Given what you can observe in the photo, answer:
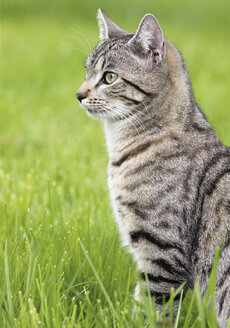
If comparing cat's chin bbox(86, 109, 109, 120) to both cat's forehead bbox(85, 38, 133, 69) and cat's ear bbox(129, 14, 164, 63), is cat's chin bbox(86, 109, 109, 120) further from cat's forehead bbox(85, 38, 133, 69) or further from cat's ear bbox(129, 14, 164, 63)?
cat's ear bbox(129, 14, 164, 63)

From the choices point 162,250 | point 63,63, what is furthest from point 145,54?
point 63,63

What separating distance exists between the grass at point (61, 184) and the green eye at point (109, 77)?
615 mm

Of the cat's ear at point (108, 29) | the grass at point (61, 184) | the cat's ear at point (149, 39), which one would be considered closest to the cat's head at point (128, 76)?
the cat's ear at point (149, 39)

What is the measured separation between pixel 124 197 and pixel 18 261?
0.77 meters

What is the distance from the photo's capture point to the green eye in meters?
3.36

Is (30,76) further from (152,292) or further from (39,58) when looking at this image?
(152,292)

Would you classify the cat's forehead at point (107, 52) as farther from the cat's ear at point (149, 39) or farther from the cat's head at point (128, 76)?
the cat's ear at point (149, 39)

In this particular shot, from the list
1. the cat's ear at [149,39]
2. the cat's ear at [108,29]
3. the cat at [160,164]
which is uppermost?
the cat's ear at [108,29]

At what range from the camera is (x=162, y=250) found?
2.98 metres

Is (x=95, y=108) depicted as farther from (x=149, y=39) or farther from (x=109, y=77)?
(x=149, y=39)

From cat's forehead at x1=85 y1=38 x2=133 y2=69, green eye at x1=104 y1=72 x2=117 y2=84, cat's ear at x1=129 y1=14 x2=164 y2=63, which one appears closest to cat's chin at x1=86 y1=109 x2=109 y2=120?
green eye at x1=104 y1=72 x2=117 y2=84

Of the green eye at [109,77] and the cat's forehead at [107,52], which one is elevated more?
the cat's forehead at [107,52]

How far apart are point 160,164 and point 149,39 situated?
0.82 metres

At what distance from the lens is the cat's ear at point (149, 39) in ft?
10.5
